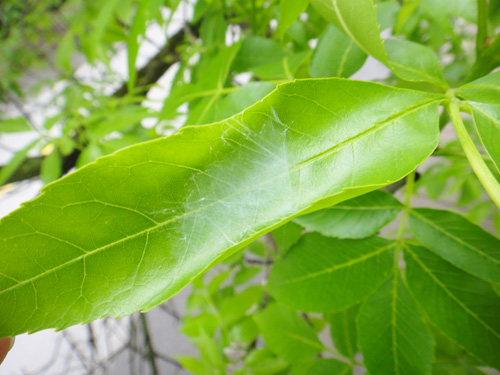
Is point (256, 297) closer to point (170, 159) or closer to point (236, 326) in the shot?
point (236, 326)

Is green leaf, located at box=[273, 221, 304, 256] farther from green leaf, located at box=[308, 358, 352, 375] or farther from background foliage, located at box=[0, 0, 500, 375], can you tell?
green leaf, located at box=[308, 358, 352, 375]

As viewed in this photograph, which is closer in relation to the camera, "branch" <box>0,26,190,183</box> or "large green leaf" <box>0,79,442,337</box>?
"large green leaf" <box>0,79,442,337</box>

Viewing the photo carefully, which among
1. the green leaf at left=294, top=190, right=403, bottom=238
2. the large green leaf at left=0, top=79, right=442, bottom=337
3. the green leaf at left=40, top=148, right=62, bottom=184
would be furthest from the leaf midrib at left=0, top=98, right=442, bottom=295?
the green leaf at left=40, top=148, right=62, bottom=184

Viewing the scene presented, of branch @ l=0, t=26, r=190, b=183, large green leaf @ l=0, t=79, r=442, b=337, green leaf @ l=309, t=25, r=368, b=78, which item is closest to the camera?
large green leaf @ l=0, t=79, r=442, b=337

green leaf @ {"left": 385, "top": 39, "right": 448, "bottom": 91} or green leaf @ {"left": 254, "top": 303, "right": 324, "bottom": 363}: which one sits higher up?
green leaf @ {"left": 385, "top": 39, "right": 448, "bottom": 91}

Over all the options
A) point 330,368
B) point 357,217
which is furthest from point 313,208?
point 330,368

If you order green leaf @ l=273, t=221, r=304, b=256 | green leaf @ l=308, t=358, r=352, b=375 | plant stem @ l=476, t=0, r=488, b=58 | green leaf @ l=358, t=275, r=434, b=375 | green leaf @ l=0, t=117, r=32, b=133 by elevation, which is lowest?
green leaf @ l=308, t=358, r=352, b=375

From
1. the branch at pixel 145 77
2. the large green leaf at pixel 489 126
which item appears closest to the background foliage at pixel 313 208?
the large green leaf at pixel 489 126

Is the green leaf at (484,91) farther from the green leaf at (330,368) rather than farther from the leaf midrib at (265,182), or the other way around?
the green leaf at (330,368)

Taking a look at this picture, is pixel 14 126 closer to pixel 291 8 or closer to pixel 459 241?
pixel 291 8
